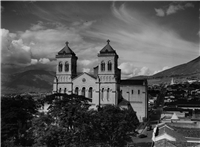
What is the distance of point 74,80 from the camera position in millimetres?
Answer: 49594

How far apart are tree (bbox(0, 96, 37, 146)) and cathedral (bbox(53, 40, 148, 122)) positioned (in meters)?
15.9

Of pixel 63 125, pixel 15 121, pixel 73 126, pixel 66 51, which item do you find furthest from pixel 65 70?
pixel 63 125

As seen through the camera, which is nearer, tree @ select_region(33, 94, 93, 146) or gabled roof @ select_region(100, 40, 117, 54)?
tree @ select_region(33, 94, 93, 146)

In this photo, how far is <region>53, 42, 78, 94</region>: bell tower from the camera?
49.8 m

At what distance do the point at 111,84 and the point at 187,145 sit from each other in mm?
30088

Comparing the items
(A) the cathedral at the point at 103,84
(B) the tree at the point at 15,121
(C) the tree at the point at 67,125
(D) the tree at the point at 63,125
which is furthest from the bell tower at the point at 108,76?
(D) the tree at the point at 63,125

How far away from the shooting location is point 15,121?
30.5m

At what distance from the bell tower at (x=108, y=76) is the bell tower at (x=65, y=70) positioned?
664 cm

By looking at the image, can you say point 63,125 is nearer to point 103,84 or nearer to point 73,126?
point 73,126

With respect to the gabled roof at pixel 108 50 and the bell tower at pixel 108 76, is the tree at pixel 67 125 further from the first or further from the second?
the gabled roof at pixel 108 50

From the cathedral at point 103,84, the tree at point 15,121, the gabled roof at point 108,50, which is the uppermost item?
the gabled roof at point 108,50

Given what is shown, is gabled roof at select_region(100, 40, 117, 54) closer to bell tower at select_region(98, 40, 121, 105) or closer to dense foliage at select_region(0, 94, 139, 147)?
bell tower at select_region(98, 40, 121, 105)

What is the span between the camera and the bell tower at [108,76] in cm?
4719

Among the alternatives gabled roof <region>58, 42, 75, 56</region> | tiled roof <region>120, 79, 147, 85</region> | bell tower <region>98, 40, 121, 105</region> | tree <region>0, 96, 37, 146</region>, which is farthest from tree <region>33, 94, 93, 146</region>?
gabled roof <region>58, 42, 75, 56</region>
